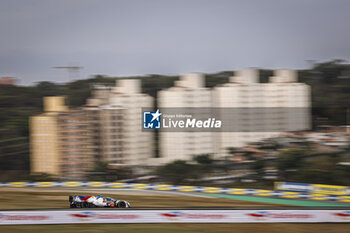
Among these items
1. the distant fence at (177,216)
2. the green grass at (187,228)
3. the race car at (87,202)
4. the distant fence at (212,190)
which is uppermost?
the race car at (87,202)

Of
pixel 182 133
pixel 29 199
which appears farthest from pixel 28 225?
pixel 182 133

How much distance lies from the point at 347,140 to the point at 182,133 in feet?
32.7

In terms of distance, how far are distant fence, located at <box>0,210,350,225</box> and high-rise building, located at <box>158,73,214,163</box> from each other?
8093 millimetres

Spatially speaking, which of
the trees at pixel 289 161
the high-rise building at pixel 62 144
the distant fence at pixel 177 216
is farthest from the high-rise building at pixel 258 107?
the distant fence at pixel 177 216

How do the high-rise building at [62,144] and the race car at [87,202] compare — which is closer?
the race car at [87,202]

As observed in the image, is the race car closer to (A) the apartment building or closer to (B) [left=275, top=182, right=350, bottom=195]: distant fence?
(A) the apartment building

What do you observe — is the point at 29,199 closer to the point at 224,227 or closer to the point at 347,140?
the point at 224,227

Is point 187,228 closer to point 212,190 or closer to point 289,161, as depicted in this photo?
point 212,190

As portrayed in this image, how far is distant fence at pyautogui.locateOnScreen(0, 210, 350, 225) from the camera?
27.9 feet

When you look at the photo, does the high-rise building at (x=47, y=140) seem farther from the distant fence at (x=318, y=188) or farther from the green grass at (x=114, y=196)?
the distant fence at (x=318, y=188)

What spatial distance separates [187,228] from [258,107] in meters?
11.6

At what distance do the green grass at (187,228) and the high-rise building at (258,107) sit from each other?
872cm

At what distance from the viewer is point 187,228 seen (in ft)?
27.5

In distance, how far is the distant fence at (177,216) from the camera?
8492 mm
